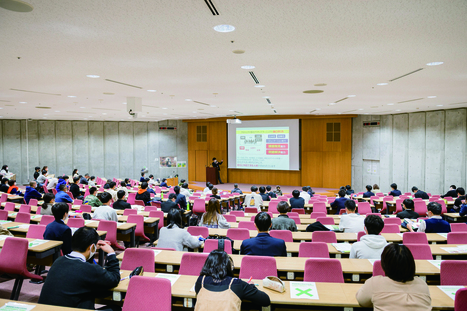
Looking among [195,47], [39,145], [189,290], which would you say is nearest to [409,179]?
[195,47]

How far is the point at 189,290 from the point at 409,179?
16224mm

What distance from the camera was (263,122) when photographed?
65.4 ft

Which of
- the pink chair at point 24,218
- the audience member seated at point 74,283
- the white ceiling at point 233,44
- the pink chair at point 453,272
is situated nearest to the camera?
the audience member seated at point 74,283

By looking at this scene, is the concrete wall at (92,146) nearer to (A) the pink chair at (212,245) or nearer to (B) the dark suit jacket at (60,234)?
(B) the dark suit jacket at (60,234)

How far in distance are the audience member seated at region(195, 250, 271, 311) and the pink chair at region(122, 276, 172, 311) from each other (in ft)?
1.39

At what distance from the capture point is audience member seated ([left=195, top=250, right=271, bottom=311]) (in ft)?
7.33

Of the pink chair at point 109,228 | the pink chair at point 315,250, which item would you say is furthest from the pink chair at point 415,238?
the pink chair at point 109,228

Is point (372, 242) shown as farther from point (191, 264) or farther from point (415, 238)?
point (191, 264)

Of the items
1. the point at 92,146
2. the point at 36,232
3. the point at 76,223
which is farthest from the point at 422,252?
the point at 92,146

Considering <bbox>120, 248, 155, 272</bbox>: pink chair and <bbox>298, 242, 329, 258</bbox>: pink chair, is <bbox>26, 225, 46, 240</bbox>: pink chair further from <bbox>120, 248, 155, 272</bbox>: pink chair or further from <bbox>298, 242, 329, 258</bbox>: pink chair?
<bbox>298, 242, 329, 258</bbox>: pink chair

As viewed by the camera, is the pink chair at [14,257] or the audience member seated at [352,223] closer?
the pink chair at [14,257]

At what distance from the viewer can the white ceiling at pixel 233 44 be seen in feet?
11.2

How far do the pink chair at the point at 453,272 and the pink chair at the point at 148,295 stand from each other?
2.82 m

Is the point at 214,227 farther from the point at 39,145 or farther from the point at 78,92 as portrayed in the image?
the point at 39,145
